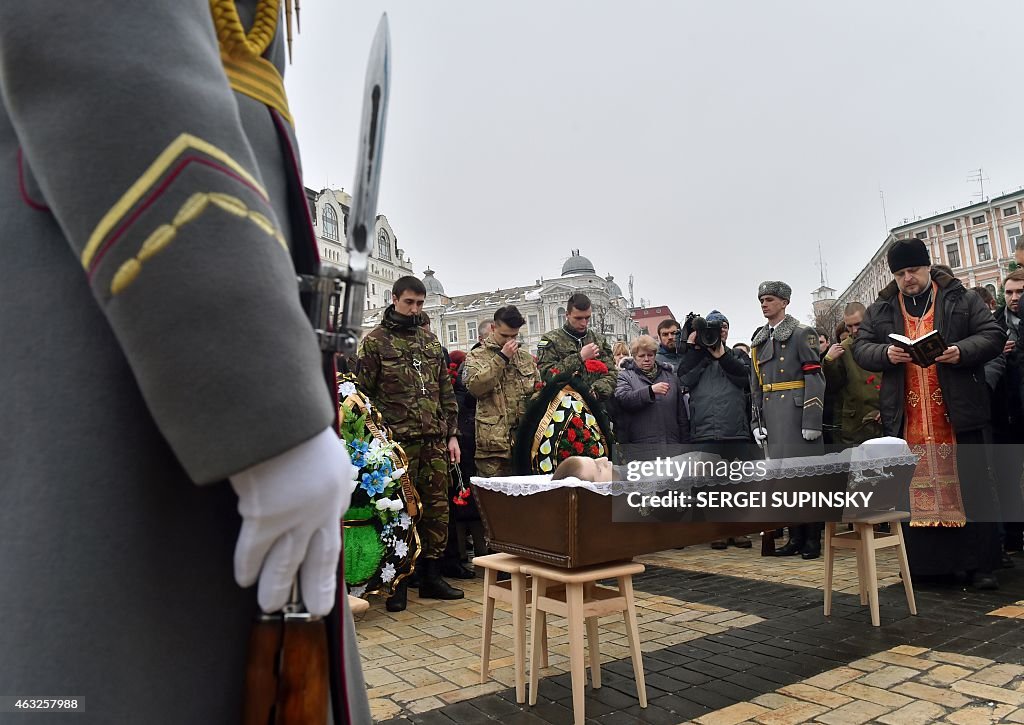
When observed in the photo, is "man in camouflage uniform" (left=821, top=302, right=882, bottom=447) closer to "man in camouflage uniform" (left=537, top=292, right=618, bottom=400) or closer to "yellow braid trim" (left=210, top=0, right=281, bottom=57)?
"man in camouflage uniform" (left=537, top=292, right=618, bottom=400)

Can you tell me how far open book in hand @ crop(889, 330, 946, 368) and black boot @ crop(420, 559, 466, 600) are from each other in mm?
3366

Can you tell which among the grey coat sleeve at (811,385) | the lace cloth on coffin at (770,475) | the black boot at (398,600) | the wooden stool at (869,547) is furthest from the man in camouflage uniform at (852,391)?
the black boot at (398,600)

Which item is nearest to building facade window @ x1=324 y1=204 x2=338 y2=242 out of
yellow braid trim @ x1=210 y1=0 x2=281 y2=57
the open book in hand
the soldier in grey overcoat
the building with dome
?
the building with dome

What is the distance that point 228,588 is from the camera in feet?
2.95

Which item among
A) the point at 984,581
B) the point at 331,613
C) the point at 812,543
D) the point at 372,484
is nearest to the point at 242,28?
the point at 331,613

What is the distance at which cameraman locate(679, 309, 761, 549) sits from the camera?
6.27 metres

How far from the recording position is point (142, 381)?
2.50 ft

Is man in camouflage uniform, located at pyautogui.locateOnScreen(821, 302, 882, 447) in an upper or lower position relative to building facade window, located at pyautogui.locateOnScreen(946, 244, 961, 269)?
lower

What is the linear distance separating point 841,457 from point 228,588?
3879mm

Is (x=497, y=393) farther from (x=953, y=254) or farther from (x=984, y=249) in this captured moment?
(x=953, y=254)

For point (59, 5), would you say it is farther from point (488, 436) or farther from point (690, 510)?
point (488, 436)

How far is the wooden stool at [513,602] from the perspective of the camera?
115 inches

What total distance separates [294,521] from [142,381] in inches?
8.7

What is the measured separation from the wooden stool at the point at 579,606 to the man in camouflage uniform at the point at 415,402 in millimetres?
2109
